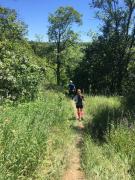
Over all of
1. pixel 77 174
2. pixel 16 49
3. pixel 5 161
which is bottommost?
pixel 77 174

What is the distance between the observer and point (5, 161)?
8398mm

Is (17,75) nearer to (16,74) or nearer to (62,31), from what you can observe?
(16,74)

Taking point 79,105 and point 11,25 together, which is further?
point 11,25

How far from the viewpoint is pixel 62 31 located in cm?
7012

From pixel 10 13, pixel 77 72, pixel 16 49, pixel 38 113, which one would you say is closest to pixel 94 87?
pixel 77 72

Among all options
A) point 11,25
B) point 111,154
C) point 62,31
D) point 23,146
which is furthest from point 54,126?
point 62,31

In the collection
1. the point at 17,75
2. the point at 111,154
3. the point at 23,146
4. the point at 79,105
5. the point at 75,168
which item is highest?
the point at 17,75

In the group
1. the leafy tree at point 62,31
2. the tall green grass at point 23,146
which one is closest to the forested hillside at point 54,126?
the tall green grass at point 23,146

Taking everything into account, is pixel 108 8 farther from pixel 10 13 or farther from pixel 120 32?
pixel 10 13

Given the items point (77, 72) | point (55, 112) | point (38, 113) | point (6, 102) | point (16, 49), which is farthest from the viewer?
point (77, 72)

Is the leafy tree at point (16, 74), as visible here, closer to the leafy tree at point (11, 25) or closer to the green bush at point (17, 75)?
the green bush at point (17, 75)

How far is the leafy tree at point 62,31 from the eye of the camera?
67625 millimetres

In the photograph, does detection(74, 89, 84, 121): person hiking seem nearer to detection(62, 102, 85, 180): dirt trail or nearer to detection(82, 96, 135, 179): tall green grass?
detection(82, 96, 135, 179): tall green grass

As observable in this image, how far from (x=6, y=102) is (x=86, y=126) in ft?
11.6
